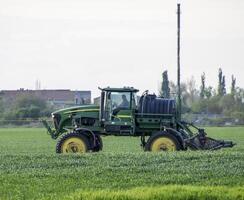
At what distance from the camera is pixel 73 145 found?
25547mm

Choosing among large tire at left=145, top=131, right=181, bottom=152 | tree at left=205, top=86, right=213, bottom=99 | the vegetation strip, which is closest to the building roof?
tree at left=205, top=86, right=213, bottom=99

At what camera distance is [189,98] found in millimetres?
138625

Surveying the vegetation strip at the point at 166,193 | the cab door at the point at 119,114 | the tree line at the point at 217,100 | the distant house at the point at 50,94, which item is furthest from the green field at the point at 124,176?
the distant house at the point at 50,94

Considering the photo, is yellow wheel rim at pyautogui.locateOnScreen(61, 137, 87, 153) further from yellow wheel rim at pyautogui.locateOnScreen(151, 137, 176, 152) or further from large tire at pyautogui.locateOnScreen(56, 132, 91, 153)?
yellow wheel rim at pyautogui.locateOnScreen(151, 137, 176, 152)

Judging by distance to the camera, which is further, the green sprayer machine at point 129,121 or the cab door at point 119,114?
the cab door at point 119,114

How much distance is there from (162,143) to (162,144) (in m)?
0.03

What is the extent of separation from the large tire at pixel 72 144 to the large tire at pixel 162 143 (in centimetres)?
202

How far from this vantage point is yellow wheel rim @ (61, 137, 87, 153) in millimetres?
25469

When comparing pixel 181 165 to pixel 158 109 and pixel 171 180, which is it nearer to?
pixel 171 180

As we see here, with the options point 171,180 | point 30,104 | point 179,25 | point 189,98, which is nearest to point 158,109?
point 171,180

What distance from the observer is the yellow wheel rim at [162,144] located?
2498 centimetres

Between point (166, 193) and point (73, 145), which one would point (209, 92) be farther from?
point (166, 193)

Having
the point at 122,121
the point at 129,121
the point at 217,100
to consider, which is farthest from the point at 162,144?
the point at 217,100

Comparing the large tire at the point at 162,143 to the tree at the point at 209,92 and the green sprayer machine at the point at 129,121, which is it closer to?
the green sprayer machine at the point at 129,121
